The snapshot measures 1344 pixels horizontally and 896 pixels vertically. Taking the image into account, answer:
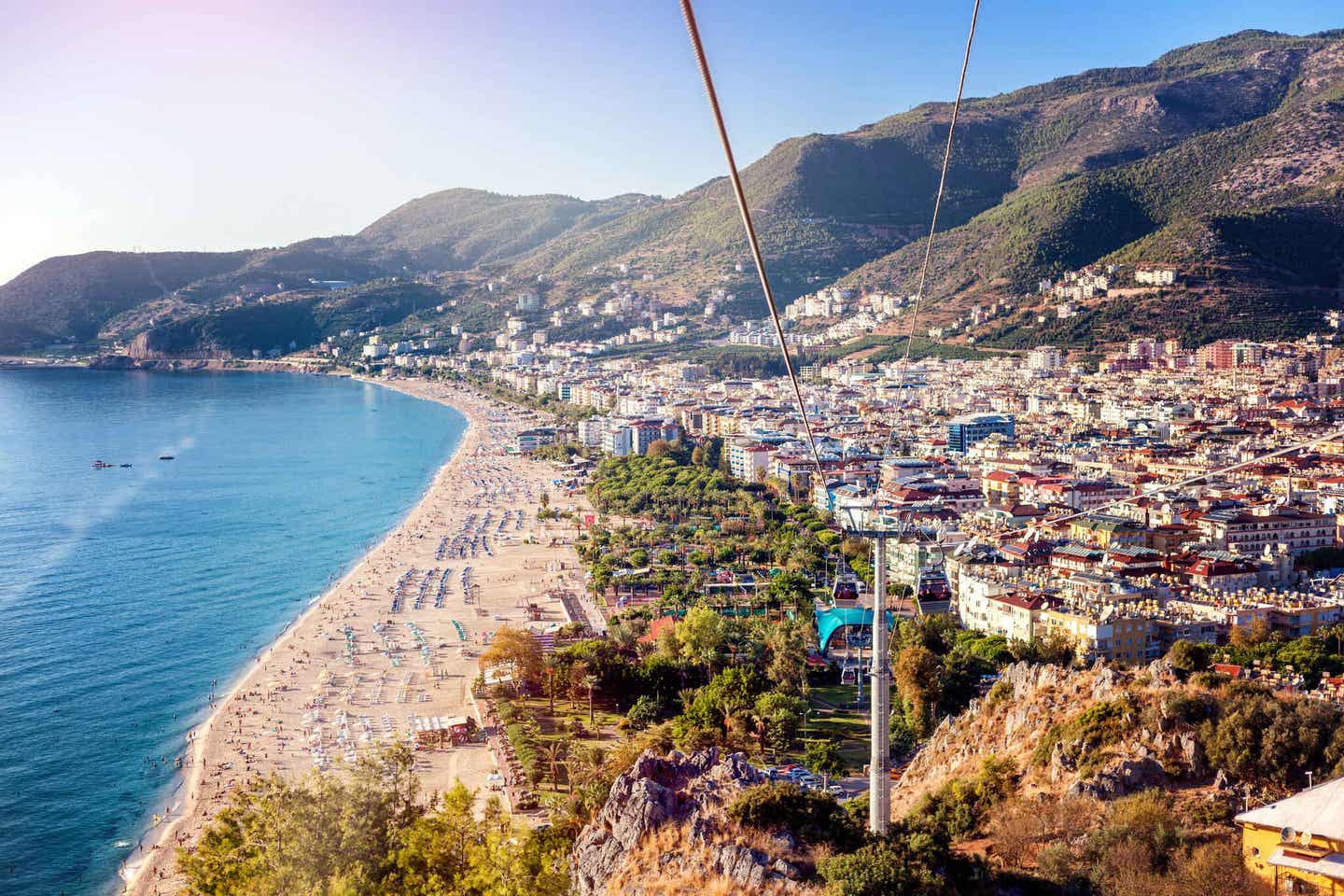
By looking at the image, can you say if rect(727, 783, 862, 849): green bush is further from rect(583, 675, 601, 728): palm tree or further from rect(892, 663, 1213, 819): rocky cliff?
rect(583, 675, 601, 728): palm tree

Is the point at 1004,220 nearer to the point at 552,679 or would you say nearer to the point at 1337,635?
the point at 1337,635

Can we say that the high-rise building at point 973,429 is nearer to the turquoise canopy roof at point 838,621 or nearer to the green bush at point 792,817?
the turquoise canopy roof at point 838,621

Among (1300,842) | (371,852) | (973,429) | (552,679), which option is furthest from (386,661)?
(973,429)

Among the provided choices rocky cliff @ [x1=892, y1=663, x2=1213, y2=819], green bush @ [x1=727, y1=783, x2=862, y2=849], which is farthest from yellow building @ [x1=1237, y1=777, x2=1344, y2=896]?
green bush @ [x1=727, y1=783, x2=862, y2=849]

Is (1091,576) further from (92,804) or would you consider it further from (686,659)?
(92,804)

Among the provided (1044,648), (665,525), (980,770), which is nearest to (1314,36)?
(665,525)

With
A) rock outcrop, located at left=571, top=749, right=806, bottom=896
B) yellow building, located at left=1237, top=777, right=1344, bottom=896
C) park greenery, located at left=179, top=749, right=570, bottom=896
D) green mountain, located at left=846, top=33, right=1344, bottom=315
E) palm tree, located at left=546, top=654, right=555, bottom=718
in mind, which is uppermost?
green mountain, located at left=846, top=33, right=1344, bottom=315
